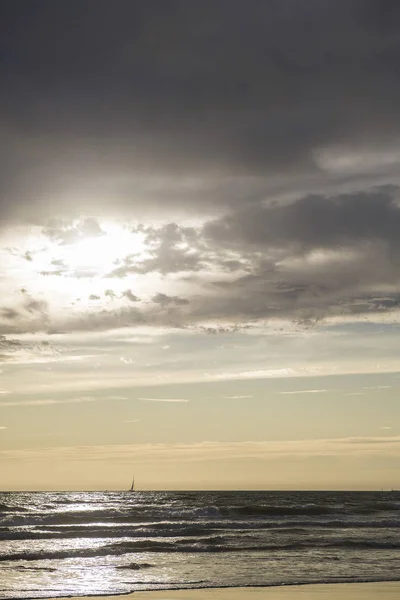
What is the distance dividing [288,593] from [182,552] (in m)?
14.6

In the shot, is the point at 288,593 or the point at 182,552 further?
the point at 182,552

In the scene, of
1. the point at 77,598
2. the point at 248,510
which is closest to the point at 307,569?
the point at 77,598

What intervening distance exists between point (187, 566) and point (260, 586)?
6.53 meters

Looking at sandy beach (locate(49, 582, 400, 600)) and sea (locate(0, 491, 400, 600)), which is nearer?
sandy beach (locate(49, 582, 400, 600))

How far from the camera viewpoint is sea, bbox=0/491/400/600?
1029 inches

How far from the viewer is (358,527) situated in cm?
5491

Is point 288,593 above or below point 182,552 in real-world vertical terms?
above

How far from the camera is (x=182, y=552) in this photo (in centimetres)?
3647

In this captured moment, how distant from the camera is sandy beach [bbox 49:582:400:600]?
22.3m

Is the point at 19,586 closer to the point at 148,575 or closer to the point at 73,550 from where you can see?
the point at 148,575

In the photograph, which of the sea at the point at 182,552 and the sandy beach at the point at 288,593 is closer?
the sandy beach at the point at 288,593

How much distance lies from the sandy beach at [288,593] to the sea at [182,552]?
1026 millimetres

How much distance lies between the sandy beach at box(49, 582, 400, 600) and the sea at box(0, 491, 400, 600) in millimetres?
1026

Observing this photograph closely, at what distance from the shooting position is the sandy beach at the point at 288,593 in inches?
877
